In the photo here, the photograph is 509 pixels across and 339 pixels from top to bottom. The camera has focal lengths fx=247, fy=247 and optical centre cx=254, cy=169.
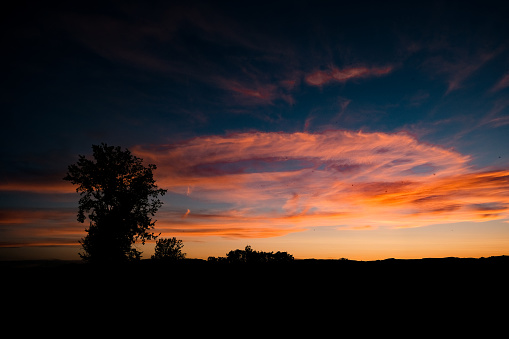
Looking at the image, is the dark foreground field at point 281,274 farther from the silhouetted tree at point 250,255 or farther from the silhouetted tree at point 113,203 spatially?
the silhouetted tree at point 250,255

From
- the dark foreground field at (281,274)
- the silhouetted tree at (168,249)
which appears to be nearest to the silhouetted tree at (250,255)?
the silhouetted tree at (168,249)

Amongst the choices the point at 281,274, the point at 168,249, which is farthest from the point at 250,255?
the point at 281,274

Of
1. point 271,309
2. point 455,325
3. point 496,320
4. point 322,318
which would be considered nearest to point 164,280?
point 271,309

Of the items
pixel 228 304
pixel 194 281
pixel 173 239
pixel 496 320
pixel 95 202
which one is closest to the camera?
pixel 496 320

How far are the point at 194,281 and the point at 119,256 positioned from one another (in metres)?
26.0

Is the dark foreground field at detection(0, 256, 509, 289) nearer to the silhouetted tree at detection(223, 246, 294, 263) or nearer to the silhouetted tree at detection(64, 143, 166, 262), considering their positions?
the silhouetted tree at detection(64, 143, 166, 262)

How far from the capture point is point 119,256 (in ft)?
97.1

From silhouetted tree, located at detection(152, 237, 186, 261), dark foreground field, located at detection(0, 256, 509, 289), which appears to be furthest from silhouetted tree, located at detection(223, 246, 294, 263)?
dark foreground field, located at detection(0, 256, 509, 289)

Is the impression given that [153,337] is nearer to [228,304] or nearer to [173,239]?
[228,304]

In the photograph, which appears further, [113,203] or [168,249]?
[168,249]

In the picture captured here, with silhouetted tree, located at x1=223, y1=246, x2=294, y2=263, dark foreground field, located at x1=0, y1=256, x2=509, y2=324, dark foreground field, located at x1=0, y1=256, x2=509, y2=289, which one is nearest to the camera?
dark foreground field, located at x1=0, y1=256, x2=509, y2=324

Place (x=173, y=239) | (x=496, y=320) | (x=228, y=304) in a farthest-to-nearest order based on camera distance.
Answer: (x=173, y=239) → (x=228, y=304) → (x=496, y=320)

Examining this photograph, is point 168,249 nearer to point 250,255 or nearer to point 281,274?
point 250,255

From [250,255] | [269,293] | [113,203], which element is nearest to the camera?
[269,293]
